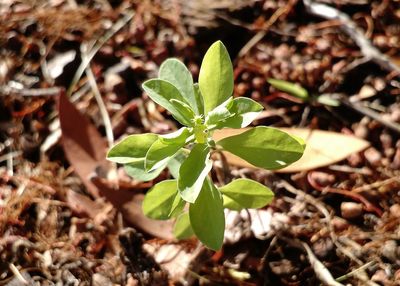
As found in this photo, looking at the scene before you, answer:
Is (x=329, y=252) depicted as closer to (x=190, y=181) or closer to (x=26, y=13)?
(x=190, y=181)

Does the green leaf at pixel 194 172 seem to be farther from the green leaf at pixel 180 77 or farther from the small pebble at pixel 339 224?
the small pebble at pixel 339 224

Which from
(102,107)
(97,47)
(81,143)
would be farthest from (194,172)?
(97,47)

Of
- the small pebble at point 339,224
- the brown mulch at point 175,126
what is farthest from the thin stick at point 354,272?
the small pebble at point 339,224

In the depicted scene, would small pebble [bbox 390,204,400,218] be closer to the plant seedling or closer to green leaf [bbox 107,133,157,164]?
the plant seedling

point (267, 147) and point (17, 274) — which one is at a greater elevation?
point (267, 147)

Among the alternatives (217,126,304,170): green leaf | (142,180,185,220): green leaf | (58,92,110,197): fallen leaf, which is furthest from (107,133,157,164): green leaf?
(58,92,110,197): fallen leaf

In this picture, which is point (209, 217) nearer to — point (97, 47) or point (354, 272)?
point (354, 272)

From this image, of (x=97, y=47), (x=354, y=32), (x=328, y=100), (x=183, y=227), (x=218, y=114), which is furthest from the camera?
(x=97, y=47)
